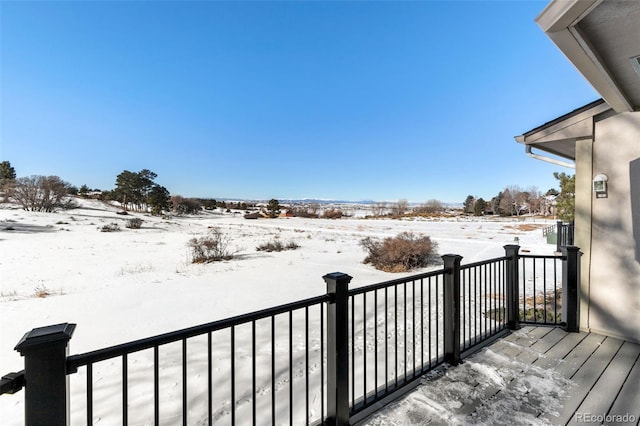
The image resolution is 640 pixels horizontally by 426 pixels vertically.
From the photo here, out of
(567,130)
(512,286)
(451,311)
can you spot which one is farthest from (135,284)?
(567,130)

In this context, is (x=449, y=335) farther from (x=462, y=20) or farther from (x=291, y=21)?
(x=291, y=21)

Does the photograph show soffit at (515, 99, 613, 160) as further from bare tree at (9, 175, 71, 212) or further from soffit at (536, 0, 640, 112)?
bare tree at (9, 175, 71, 212)

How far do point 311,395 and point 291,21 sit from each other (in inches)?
413

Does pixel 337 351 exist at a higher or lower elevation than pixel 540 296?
higher

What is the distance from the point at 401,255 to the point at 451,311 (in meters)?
6.70

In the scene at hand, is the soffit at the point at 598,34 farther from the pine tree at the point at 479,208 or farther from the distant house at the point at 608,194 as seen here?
the pine tree at the point at 479,208

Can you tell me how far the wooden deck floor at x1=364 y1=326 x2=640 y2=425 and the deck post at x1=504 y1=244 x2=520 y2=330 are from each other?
0.26 meters

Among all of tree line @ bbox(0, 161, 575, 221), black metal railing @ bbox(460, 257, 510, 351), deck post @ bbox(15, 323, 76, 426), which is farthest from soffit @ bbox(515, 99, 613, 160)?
tree line @ bbox(0, 161, 575, 221)

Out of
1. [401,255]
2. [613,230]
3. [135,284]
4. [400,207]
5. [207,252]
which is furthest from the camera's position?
[400,207]

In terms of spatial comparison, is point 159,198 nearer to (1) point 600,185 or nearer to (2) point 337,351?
(2) point 337,351

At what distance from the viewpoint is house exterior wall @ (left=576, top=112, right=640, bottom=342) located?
2.87m

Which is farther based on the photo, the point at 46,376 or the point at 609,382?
the point at 609,382

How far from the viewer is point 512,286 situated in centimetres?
316

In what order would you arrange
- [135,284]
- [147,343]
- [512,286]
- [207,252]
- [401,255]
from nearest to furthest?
1. [147,343]
2. [512,286]
3. [135,284]
4. [401,255]
5. [207,252]
